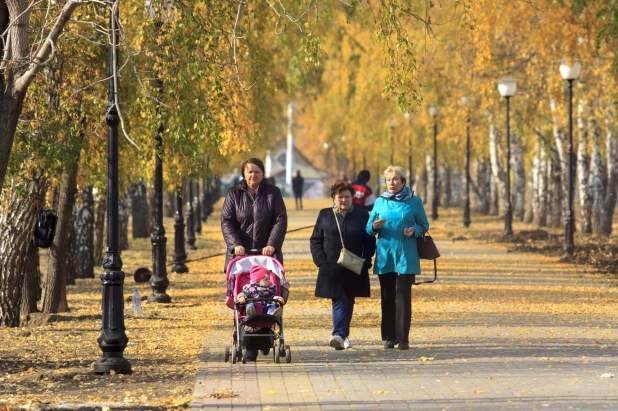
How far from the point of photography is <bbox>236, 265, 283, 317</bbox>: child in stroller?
12.0m

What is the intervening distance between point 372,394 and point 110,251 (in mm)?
3169

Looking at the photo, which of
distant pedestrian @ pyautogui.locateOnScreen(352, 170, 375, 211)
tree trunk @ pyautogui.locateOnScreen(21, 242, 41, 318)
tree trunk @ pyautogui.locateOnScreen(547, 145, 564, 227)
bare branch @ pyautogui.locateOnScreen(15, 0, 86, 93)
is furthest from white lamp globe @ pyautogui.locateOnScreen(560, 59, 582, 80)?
bare branch @ pyautogui.locateOnScreen(15, 0, 86, 93)

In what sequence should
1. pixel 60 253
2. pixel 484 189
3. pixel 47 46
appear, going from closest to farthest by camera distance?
pixel 47 46, pixel 60 253, pixel 484 189

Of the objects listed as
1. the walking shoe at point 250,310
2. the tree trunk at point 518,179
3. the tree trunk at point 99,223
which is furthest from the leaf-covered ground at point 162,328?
the tree trunk at point 518,179

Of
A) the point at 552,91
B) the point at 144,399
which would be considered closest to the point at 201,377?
the point at 144,399

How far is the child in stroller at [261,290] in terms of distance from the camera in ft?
39.4

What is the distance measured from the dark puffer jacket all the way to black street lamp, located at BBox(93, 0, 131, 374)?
1.10 metres

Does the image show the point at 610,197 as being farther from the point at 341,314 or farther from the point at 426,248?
the point at 341,314

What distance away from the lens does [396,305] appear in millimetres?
12992

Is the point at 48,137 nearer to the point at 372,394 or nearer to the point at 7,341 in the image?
the point at 7,341

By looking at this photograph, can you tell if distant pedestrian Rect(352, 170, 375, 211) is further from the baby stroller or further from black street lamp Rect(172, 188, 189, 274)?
the baby stroller

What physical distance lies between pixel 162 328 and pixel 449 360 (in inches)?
199

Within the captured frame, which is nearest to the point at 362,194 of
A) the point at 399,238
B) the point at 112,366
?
the point at 399,238

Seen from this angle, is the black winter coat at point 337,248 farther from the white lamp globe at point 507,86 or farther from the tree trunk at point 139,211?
the tree trunk at point 139,211
